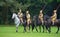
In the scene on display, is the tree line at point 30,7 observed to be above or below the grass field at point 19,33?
above

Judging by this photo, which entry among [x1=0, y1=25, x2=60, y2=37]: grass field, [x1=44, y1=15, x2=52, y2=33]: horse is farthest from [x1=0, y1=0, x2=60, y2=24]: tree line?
[x1=0, y1=25, x2=60, y2=37]: grass field

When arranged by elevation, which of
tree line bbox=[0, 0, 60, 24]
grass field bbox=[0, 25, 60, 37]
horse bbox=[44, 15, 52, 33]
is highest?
tree line bbox=[0, 0, 60, 24]

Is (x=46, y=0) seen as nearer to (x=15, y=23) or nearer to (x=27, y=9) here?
(x=27, y=9)

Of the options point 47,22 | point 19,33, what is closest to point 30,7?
point 47,22

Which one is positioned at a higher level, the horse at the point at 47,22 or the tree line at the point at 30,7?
the tree line at the point at 30,7

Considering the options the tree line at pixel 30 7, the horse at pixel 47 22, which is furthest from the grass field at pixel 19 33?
the tree line at pixel 30 7

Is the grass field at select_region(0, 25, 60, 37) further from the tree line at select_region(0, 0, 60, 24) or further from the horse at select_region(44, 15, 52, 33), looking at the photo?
the tree line at select_region(0, 0, 60, 24)

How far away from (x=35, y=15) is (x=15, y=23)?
3.62ft

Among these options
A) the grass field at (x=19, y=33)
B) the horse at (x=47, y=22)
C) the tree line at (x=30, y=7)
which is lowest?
the grass field at (x=19, y=33)

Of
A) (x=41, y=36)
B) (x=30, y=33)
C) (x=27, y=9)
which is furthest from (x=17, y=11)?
(x=41, y=36)

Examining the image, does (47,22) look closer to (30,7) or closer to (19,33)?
(30,7)

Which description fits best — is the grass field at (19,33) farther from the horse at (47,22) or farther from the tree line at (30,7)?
the tree line at (30,7)

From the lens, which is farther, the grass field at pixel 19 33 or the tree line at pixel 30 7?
the tree line at pixel 30 7

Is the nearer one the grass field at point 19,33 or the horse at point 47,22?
the grass field at point 19,33
